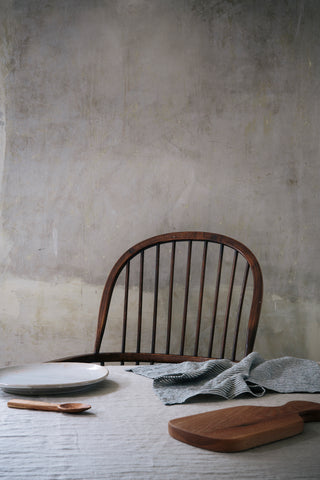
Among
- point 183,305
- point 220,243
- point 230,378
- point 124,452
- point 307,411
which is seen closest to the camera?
point 124,452

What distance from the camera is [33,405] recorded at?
657 mm

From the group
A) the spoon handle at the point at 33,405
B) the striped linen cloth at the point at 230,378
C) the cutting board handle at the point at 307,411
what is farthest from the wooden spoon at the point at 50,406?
the cutting board handle at the point at 307,411

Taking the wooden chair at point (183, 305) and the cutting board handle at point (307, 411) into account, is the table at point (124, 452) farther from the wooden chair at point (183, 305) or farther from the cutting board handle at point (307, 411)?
the wooden chair at point (183, 305)

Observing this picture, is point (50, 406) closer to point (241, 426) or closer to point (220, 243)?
point (241, 426)

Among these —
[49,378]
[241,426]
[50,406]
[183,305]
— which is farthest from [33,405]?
[183,305]

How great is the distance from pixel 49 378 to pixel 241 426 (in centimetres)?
39

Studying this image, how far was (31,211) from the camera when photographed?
68.5 inches

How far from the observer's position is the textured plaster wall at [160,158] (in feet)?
5.58

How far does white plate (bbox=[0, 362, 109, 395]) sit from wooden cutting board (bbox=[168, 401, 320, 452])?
24cm

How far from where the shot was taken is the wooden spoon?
0.64 meters

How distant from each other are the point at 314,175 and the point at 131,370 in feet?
3.79

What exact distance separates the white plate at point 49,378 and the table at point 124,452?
0.19ft

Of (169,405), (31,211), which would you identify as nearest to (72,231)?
(31,211)

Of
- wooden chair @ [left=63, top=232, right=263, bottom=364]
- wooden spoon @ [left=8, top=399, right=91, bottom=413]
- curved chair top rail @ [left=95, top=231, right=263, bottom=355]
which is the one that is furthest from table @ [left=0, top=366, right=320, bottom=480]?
wooden chair @ [left=63, top=232, right=263, bottom=364]
